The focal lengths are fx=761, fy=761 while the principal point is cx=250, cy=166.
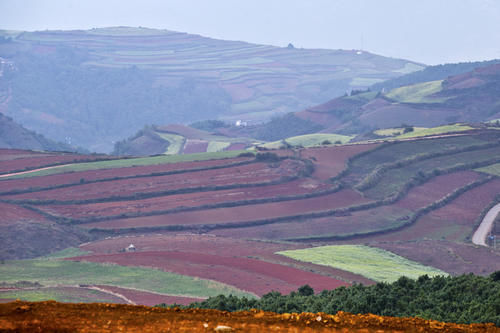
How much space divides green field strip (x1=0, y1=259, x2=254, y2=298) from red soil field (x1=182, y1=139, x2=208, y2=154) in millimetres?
96919

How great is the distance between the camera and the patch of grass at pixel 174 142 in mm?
153875

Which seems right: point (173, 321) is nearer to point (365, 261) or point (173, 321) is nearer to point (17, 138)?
point (365, 261)

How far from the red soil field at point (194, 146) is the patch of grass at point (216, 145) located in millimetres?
1023

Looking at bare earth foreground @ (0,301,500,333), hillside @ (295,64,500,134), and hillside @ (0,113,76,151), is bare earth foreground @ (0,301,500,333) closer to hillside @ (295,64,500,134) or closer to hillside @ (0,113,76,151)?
hillside @ (0,113,76,151)

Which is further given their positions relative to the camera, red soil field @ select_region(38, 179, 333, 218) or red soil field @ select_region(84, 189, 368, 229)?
red soil field @ select_region(38, 179, 333, 218)

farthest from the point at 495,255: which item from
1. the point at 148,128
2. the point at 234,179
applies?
the point at 148,128

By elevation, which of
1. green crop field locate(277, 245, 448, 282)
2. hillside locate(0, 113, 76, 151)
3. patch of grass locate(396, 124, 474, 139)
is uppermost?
patch of grass locate(396, 124, 474, 139)

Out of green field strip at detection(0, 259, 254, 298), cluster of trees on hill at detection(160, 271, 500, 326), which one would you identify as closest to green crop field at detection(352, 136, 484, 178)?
green field strip at detection(0, 259, 254, 298)

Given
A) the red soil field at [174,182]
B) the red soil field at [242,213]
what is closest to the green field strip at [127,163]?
the red soil field at [174,182]

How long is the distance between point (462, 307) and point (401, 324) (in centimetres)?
926

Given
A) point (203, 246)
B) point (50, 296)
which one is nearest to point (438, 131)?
point (203, 246)

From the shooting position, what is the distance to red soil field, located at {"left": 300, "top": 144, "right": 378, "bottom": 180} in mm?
93750

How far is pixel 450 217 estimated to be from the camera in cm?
8106

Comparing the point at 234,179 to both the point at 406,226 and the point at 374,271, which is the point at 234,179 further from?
the point at 374,271
